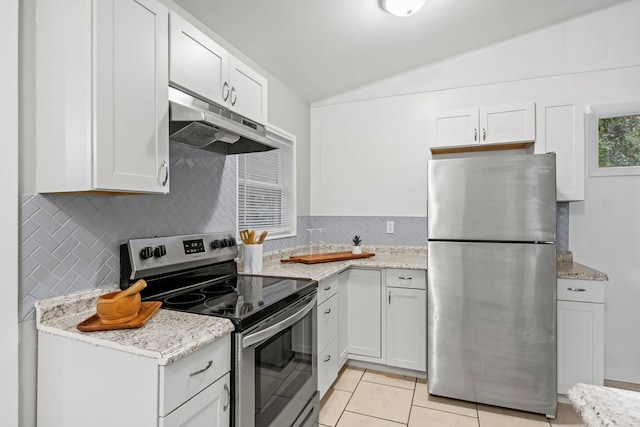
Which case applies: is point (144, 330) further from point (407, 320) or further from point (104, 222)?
point (407, 320)

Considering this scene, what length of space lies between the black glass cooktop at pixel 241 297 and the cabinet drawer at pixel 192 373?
0.12m

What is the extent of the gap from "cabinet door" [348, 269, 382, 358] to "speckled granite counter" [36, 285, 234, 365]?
165 centimetres

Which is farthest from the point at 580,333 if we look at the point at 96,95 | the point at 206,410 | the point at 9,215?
the point at 9,215

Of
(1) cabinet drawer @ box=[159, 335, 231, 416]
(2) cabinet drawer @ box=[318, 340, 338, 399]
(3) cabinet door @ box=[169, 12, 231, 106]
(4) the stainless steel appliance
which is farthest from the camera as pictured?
(2) cabinet drawer @ box=[318, 340, 338, 399]

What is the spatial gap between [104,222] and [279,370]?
1.07 metres

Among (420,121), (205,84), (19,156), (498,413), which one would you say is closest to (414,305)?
(498,413)

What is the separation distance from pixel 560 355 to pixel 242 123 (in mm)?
2622

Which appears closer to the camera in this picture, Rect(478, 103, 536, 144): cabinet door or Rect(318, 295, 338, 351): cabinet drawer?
Rect(318, 295, 338, 351): cabinet drawer

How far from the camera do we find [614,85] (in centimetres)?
279

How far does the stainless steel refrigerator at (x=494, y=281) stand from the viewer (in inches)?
87.9

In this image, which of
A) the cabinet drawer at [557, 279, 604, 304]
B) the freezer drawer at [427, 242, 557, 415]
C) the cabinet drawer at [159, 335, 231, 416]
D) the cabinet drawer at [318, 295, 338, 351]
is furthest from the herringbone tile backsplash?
the cabinet drawer at [557, 279, 604, 304]

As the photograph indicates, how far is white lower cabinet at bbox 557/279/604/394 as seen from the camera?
2.30 metres

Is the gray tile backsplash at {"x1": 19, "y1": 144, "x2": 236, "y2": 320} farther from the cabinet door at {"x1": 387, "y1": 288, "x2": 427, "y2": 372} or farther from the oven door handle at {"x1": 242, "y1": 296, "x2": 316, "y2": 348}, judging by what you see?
the cabinet door at {"x1": 387, "y1": 288, "x2": 427, "y2": 372}

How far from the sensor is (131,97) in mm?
1272
